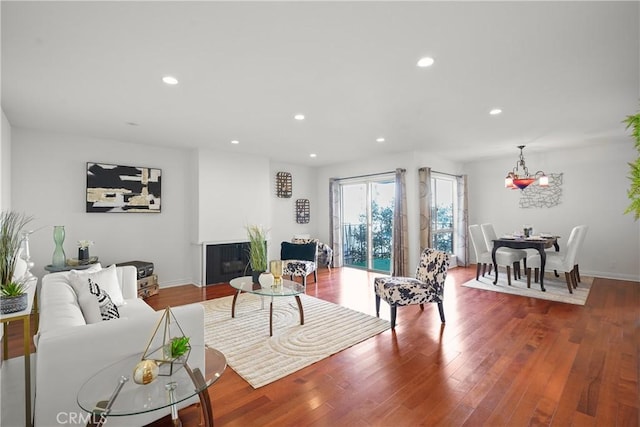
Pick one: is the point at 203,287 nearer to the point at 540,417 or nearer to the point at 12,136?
the point at 12,136

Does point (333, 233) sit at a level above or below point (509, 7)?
below

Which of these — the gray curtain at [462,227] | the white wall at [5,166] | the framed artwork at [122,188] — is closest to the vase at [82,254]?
the framed artwork at [122,188]

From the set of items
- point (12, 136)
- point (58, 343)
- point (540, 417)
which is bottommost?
point (540, 417)

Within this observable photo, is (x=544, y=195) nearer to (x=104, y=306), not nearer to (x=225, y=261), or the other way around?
(x=225, y=261)

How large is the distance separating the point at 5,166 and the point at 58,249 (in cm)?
118

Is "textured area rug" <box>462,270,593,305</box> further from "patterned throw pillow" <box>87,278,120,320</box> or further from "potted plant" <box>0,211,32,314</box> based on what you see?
"potted plant" <box>0,211,32,314</box>

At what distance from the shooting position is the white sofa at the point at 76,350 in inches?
55.5

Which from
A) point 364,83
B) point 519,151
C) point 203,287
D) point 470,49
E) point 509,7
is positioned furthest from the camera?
point 519,151

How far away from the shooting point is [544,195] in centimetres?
618

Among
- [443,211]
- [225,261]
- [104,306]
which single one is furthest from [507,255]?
[104,306]

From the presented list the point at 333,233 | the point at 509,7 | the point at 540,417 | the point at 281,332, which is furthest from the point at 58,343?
the point at 333,233

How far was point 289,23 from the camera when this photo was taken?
1.92 metres

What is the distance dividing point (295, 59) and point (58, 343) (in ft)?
7.62

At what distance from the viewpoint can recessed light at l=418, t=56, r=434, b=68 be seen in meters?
2.38
